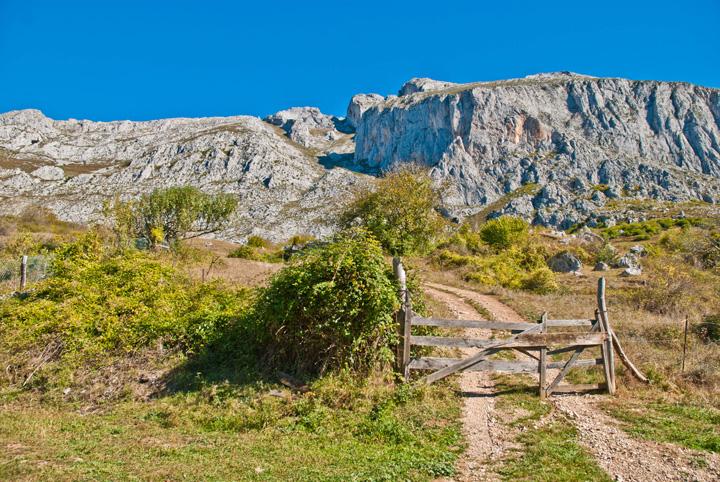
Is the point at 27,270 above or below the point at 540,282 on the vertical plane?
below

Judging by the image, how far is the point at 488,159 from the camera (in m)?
161

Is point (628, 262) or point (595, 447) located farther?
point (628, 262)

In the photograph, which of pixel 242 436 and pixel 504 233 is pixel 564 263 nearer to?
pixel 504 233

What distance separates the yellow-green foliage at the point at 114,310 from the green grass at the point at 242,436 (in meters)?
2.14

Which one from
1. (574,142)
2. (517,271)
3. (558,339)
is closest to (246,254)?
(517,271)

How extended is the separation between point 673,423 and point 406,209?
93.0ft

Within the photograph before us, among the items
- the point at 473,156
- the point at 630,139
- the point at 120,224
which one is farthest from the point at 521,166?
the point at 120,224

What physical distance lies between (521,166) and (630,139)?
1692 inches

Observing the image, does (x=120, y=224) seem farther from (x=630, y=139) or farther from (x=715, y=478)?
(x=630, y=139)

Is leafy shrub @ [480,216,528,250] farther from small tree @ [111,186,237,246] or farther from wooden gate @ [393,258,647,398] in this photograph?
wooden gate @ [393,258,647,398]

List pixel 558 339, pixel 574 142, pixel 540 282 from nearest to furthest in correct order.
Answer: pixel 558 339, pixel 540 282, pixel 574 142

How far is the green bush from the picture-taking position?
10.0 meters

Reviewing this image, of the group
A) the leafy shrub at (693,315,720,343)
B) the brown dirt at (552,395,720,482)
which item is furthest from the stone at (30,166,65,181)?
the brown dirt at (552,395,720,482)

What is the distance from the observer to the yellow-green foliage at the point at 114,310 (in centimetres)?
1221
